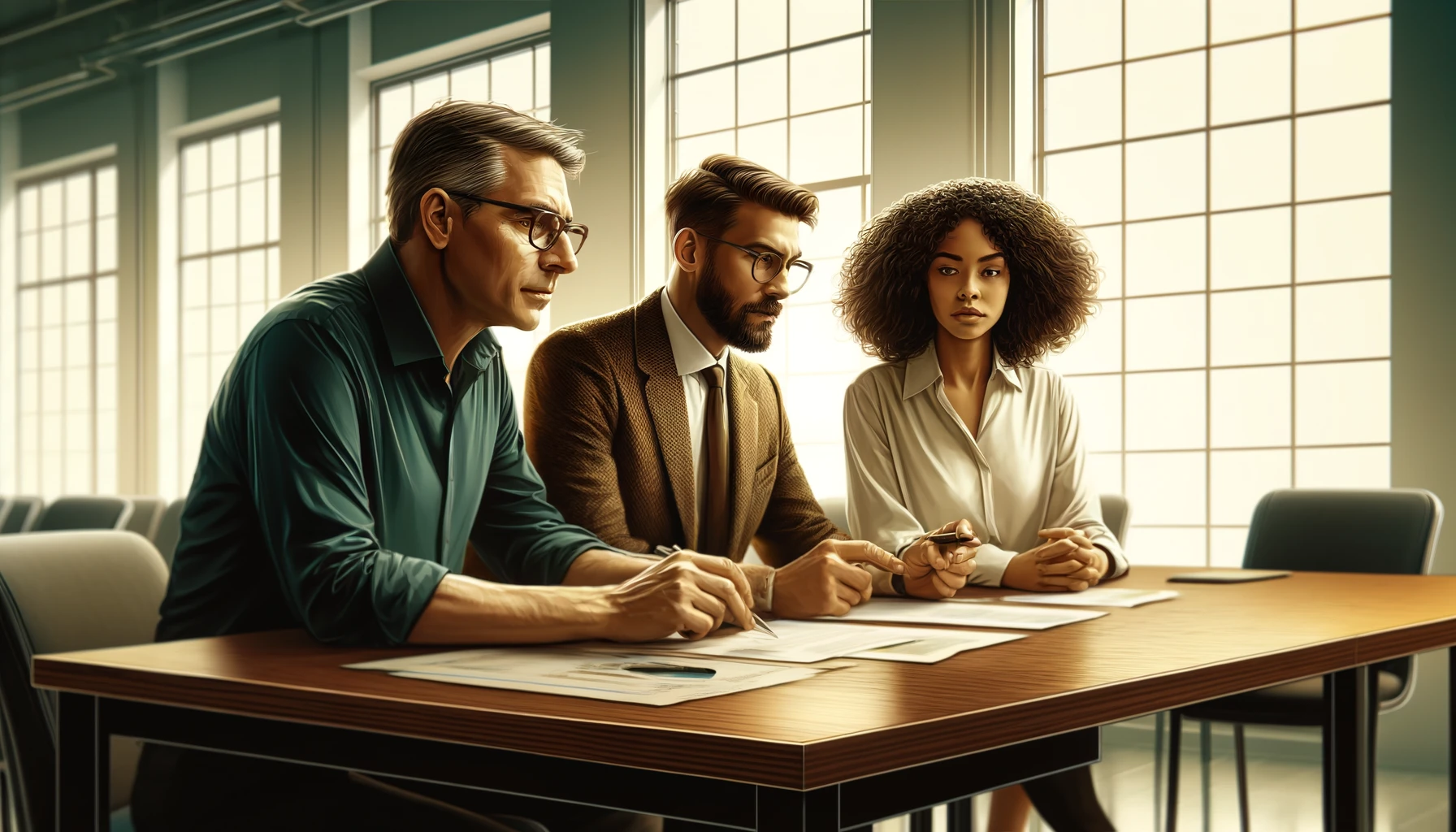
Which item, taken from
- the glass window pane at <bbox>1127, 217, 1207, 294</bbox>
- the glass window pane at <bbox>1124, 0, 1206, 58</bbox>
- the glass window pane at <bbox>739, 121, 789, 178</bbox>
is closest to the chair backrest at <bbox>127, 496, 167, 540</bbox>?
the glass window pane at <bbox>739, 121, 789, 178</bbox>

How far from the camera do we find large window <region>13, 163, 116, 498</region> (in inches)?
371

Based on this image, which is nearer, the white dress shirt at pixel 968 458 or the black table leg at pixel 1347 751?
the black table leg at pixel 1347 751

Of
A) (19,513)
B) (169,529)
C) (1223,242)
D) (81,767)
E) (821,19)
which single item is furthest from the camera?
(19,513)

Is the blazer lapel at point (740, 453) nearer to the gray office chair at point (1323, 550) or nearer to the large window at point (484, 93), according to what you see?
the gray office chair at point (1323, 550)

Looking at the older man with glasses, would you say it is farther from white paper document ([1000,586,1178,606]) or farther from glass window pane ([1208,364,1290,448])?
glass window pane ([1208,364,1290,448])

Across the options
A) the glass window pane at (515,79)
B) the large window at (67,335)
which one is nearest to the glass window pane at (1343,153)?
the glass window pane at (515,79)

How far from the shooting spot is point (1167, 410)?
206 inches

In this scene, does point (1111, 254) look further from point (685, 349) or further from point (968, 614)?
point (968, 614)

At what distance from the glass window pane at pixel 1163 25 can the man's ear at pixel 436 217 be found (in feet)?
14.8

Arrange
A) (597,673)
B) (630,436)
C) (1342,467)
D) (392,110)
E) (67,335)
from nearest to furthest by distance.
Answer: (597,673) < (630,436) < (1342,467) < (392,110) < (67,335)

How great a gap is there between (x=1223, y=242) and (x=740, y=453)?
3.65 m

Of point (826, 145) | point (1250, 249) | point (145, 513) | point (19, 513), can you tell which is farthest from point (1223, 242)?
point (19, 513)

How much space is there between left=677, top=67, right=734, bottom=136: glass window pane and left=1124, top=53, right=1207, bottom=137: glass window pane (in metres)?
2.19

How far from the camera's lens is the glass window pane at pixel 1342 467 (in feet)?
15.2
